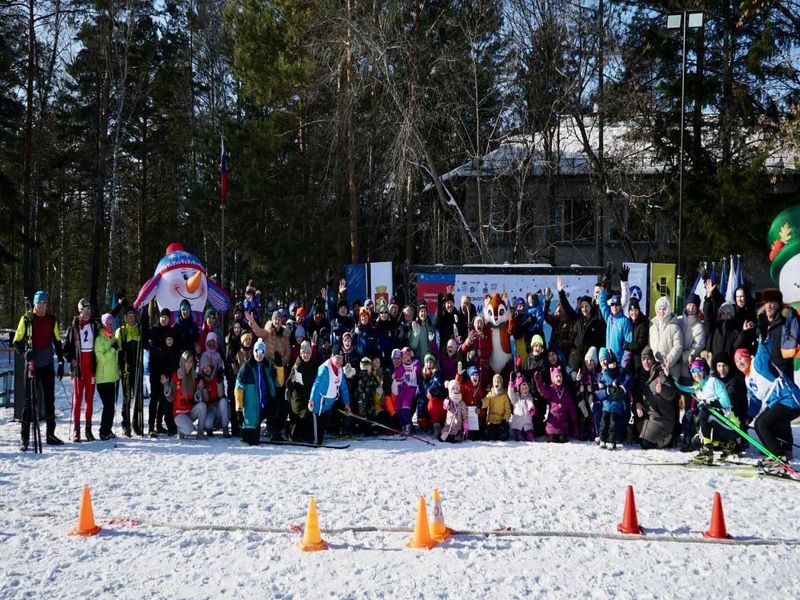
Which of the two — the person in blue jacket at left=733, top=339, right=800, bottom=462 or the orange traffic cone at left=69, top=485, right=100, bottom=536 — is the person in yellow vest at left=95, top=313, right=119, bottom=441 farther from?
the person in blue jacket at left=733, top=339, right=800, bottom=462

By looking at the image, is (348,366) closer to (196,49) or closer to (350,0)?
(350,0)

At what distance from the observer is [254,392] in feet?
29.9

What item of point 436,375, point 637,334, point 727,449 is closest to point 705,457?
point 727,449

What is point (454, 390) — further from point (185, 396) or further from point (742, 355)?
point (185, 396)

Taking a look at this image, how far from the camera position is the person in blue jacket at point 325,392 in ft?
30.1

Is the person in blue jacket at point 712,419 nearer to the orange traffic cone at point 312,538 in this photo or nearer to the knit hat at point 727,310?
the knit hat at point 727,310

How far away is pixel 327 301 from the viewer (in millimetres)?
12219

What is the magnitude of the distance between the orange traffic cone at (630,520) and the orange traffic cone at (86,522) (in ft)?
13.9

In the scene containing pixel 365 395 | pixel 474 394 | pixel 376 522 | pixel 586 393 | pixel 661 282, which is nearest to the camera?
pixel 376 522

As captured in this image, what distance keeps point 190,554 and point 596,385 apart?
5.85 metres

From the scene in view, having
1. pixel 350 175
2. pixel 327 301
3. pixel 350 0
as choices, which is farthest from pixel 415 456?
pixel 350 0

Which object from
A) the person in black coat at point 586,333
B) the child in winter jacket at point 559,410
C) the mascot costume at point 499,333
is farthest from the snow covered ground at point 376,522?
the mascot costume at point 499,333

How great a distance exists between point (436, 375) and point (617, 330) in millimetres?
2632

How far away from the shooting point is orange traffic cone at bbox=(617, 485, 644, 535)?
5566mm
